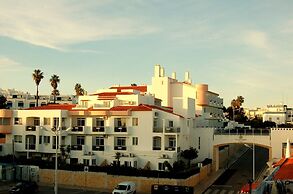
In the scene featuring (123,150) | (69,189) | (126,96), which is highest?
(126,96)

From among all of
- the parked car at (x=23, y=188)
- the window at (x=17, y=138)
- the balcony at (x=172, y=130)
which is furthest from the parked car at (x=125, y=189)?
the window at (x=17, y=138)

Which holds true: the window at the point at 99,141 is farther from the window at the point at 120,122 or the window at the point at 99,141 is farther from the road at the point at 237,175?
the road at the point at 237,175

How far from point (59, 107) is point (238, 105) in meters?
93.0

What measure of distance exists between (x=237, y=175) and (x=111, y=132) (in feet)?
63.2

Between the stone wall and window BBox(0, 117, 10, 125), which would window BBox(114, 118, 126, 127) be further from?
window BBox(0, 117, 10, 125)

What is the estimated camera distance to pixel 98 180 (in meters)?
48.1

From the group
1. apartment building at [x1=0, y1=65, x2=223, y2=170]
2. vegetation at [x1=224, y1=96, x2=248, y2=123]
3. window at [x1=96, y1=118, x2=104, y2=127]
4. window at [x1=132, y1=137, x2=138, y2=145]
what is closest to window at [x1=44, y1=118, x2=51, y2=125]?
apartment building at [x1=0, y1=65, x2=223, y2=170]

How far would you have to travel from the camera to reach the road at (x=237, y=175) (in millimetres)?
48000

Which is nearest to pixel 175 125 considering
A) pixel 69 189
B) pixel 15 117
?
pixel 69 189

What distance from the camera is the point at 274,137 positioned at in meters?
58.1

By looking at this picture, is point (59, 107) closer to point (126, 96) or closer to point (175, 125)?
point (126, 96)

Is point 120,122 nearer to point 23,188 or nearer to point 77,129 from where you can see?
point 77,129

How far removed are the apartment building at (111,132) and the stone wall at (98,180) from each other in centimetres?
750

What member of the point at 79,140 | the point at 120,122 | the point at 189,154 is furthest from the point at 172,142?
the point at 79,140
